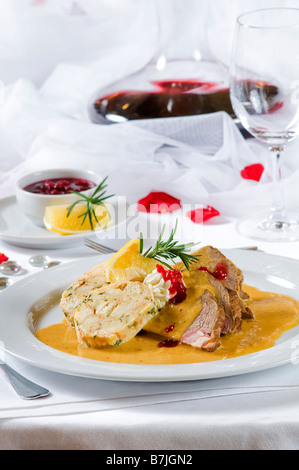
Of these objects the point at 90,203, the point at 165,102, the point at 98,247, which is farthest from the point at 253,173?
the point at 98,247

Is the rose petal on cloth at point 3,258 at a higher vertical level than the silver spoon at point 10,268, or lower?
lower

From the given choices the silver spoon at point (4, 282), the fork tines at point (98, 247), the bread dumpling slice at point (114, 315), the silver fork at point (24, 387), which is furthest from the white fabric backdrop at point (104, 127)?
the silver fork at point (24, 387)

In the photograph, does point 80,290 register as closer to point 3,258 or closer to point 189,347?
point 189,347

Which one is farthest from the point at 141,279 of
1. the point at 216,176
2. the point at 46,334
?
the point at 216,176

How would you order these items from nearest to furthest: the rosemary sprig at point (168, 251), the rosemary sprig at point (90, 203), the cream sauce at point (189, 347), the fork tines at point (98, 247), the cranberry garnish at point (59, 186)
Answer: the cream sauce at point (189, 347) → the rosemary sprig at point (168, 251) → the fork tines at point (98, 247) → the rosemary sprig at point (90, 203) → the cranberry garnish at point (59, 186)

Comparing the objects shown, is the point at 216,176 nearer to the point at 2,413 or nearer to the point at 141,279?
the point at 141,279

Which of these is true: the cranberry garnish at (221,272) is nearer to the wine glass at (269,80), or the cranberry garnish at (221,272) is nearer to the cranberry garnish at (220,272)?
the cranberry garnish at (220,272)
